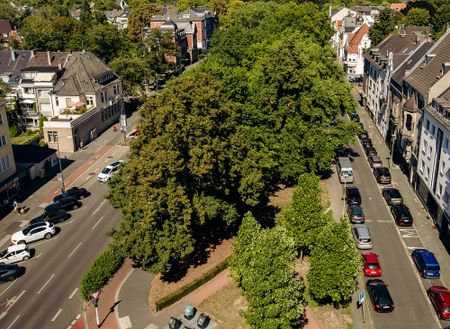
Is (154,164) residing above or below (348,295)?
above

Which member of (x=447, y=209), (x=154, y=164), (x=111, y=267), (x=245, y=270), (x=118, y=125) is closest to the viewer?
(x=245, y=270)

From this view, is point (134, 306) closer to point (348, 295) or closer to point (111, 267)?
point (111, 267)

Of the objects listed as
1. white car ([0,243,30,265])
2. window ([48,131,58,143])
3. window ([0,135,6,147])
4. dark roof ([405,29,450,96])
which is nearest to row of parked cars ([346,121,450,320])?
dark roof ([405,29,450,96])

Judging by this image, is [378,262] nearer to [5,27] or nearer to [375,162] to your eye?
[375,162]

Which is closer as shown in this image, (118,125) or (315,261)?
(315,261)

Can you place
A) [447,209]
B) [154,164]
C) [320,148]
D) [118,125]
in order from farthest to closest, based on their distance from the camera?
[118,125], [320,148], [447,209], [154,164]

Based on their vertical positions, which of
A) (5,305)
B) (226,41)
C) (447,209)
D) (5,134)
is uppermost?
(226,41)

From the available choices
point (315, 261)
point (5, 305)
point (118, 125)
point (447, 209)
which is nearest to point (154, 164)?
point (315, 261)

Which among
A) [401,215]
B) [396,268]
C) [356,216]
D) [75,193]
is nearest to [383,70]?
[401,215]

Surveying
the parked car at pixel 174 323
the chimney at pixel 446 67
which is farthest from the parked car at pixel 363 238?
the chimney at pixel 446 67
